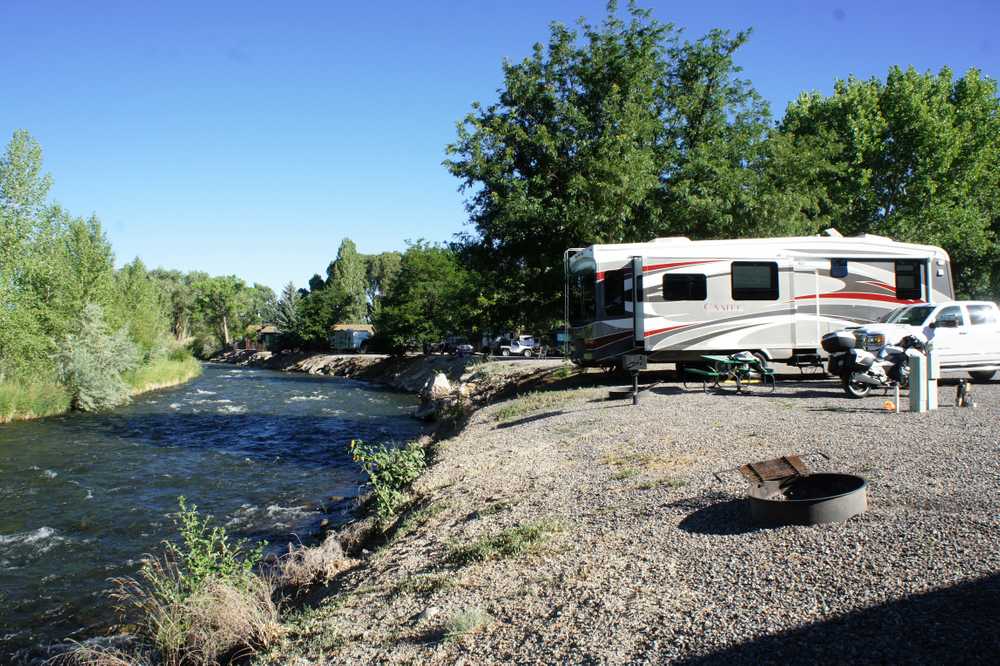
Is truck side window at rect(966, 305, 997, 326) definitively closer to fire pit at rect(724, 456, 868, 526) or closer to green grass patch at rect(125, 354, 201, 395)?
fire pit at rect(724, 456, 868, 526)

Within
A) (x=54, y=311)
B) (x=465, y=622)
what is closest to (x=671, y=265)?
(x=465, y=622)

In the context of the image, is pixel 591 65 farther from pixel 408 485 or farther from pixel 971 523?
pixel 971 523

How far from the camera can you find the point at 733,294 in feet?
Answer: 51.8

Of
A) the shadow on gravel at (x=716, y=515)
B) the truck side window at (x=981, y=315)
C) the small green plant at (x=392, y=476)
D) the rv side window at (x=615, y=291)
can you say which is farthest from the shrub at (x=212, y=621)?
Result: the truck side window at (x=981, y=315)

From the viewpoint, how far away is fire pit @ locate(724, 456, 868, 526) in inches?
210

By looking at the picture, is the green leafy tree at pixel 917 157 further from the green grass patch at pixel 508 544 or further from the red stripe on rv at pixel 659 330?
the green grass patch at pixel 508 544

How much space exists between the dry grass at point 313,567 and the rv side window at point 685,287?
34.1ft

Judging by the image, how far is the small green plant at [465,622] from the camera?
15.0 ft

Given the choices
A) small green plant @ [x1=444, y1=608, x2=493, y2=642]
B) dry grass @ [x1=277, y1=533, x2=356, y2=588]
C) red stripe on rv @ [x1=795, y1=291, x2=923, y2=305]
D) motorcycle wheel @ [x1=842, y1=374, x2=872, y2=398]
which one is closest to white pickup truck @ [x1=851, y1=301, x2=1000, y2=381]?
motorcycle wheel @ [x1=842, y1=374, x2=872, y2=398]

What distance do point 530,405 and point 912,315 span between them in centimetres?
840

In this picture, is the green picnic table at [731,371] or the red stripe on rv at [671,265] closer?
the green picnic table at [731,371]

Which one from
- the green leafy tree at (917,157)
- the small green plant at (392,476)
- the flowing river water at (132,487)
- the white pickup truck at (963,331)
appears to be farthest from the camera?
the green leafy tree at (917,157)

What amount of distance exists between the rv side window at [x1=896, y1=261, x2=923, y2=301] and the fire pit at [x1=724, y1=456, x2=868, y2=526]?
41.6 feet

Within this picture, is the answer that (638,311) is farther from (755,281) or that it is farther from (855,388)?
(855,388)
